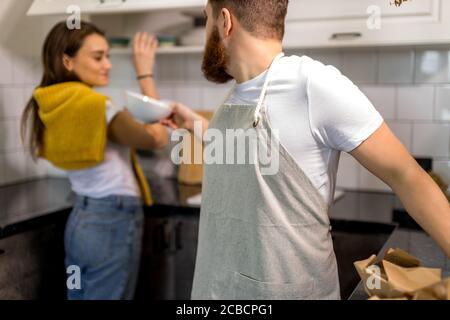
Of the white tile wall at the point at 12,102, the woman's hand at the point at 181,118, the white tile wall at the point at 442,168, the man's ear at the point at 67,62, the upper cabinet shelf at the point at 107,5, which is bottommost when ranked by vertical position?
the white tile wall at the point at 442,168

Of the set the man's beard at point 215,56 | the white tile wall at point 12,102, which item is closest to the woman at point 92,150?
the white tile wall at point 12,102

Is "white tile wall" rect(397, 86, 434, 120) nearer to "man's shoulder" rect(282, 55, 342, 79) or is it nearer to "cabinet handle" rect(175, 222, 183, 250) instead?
"cabinet handle" rect(175, 222, 183, 250)

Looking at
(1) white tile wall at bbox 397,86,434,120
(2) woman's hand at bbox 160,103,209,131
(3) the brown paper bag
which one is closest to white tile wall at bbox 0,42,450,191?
(1) white tile wall at bbox 397,86,434,120

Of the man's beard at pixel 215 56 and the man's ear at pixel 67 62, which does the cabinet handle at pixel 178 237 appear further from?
the man's beard at pixel 215 56

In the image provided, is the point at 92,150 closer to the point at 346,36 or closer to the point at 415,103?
the point at 346,36

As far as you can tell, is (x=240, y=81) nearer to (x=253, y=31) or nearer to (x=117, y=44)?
(x=253, y=31)

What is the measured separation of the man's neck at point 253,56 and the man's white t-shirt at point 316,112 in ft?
0.04

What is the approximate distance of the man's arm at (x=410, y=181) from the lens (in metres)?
0.70

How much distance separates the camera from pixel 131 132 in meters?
1.35

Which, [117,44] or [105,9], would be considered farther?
[117,44]

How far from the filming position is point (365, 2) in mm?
1329
